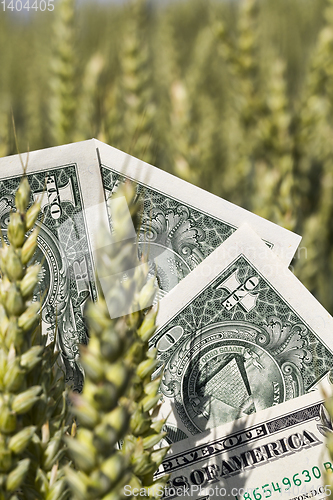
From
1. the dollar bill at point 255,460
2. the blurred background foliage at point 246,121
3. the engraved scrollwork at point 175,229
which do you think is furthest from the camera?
the blurred background foliage at point 246,121

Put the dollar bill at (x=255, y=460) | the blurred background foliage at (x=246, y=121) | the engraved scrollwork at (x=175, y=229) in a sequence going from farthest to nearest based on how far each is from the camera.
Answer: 1. the blurred background foliage at (x=246, y=121)
2. the engraved scrollwork at (x=175, y=229)
3. the dollar bill at (x=255, y=460)

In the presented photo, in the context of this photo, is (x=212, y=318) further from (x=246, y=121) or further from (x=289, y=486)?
(x=246, y=121)

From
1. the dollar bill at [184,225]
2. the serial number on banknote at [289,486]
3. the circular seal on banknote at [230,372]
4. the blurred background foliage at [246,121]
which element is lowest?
the serial number on banknote at [289,486]

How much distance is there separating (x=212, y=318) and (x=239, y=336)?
0.17 ft

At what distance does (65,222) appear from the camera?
0.69 meters

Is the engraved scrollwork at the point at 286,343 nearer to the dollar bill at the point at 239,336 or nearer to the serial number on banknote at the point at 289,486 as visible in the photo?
the dollar bill at the point at 239,336

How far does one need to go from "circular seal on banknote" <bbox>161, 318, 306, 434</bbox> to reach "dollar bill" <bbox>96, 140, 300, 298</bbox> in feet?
0.36

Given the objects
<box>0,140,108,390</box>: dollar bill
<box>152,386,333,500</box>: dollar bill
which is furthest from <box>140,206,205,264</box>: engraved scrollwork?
<box>152,386,333,500</box>: dollar bill

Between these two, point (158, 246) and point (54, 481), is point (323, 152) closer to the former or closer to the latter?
point (158, 246)

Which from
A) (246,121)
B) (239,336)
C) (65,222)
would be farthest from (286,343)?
(246,121)

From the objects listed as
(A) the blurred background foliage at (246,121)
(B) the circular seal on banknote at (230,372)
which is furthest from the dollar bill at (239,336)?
(A) the blurred background foliage at (246,121)

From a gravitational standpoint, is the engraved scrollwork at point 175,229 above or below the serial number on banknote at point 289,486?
above

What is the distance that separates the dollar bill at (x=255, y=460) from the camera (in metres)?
0.61

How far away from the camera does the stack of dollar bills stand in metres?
0.62
